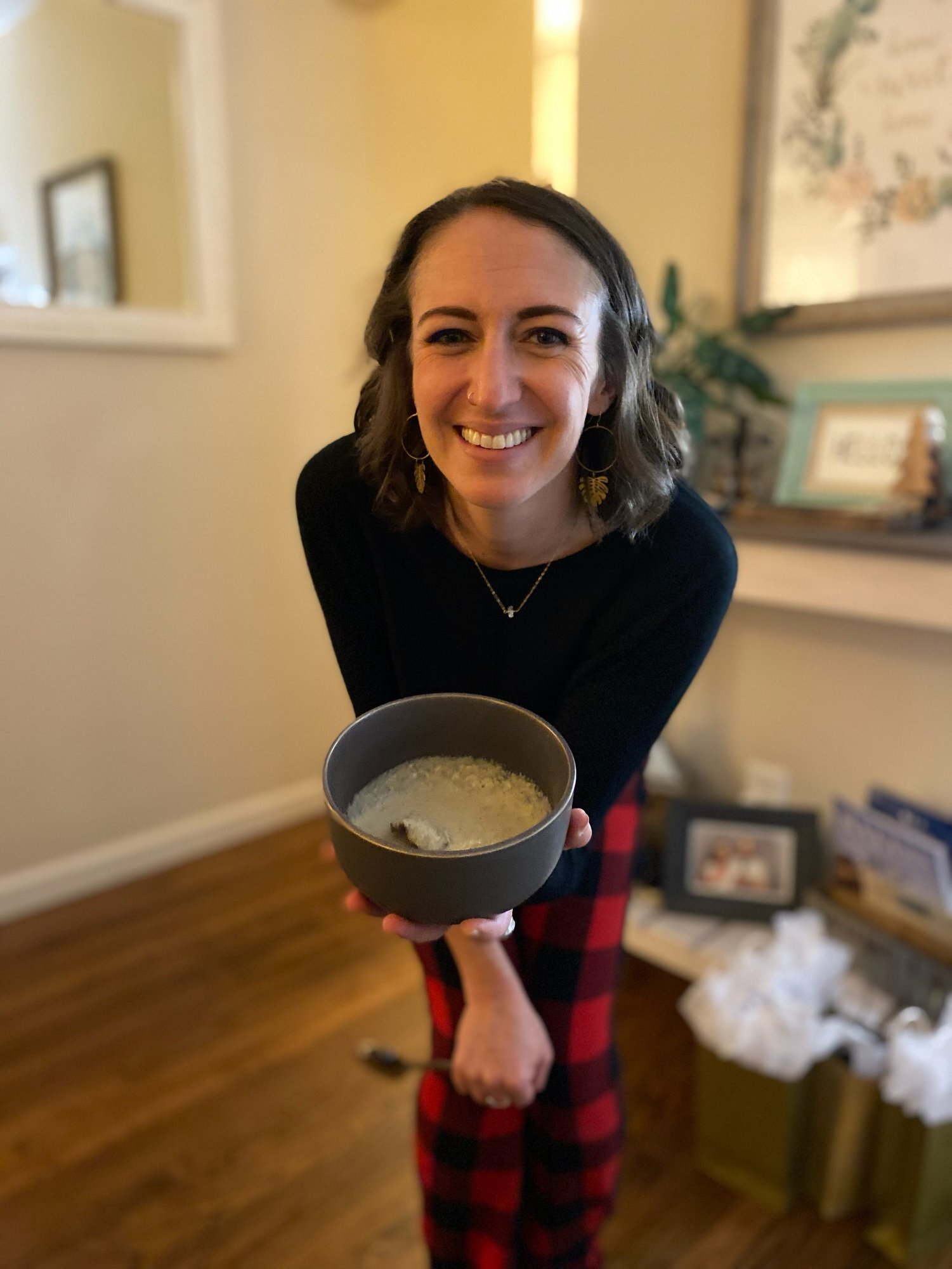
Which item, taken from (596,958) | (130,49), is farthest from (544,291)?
(130,49)

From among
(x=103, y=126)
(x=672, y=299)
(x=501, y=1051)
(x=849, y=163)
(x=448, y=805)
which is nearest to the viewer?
(x=448, y=805)

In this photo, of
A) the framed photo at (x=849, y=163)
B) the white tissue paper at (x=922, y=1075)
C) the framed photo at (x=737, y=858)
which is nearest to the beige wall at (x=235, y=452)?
the framed photo at (x=849, y=163)

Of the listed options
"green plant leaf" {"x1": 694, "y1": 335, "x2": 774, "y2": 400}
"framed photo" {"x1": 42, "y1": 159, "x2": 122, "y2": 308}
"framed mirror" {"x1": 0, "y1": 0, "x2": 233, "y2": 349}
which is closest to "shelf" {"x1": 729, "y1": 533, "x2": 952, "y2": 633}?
"green plant leaf" {"x1": 694, "y1": 335, "x2": 774, "y2": 400}

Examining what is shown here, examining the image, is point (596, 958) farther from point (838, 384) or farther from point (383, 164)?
point (383, 164)

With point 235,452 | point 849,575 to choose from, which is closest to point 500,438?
point 849,575

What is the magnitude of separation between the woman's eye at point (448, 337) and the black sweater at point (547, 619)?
199 millimetres

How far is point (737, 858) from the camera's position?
177 centimetres

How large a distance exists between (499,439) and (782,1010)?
1076 mm

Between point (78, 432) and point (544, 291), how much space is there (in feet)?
5.76

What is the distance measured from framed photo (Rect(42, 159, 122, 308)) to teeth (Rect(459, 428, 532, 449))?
76.3 inches

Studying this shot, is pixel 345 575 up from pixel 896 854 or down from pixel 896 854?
up

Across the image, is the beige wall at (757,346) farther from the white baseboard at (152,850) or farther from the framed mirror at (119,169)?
the white baseboard at (152,850)

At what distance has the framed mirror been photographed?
6.94 ft

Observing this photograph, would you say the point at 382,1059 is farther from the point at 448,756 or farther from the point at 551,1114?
the point at 448,756
